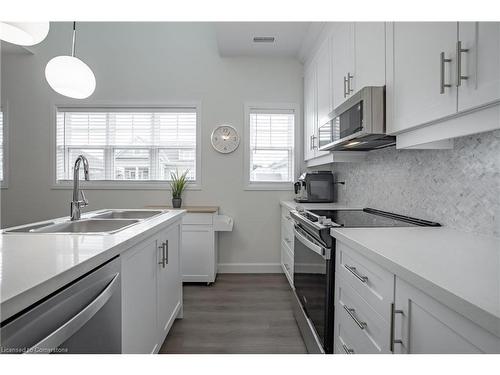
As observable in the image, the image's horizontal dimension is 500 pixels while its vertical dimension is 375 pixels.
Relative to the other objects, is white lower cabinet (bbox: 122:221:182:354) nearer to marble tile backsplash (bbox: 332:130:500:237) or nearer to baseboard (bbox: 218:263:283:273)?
baseboard (bbox: 218:263:283:273)

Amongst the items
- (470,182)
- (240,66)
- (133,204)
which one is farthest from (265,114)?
(470,182)

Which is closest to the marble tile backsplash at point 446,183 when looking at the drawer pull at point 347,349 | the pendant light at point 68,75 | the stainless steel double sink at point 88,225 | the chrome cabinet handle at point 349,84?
the chrome cabinet handle at point 349,84

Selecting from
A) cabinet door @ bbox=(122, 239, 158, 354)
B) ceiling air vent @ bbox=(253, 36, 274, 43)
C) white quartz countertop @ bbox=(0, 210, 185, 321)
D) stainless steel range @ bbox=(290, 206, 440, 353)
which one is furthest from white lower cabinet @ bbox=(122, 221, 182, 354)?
ceiling air vent @ bbox=(253, 36, 274, 43)

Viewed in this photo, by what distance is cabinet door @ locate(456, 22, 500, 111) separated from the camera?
0.79 meters

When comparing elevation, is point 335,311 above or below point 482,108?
below

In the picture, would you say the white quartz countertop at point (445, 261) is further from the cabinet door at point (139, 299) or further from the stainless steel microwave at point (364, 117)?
the cabinet door at point (139, 299)

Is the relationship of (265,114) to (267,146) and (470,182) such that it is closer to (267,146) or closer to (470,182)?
(267,146)

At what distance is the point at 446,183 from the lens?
1426mm

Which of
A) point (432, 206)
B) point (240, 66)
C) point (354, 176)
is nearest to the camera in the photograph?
point (432, 206)

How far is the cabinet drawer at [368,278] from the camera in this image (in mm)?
900

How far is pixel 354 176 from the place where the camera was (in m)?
2.66

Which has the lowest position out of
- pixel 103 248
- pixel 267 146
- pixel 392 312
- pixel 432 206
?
pixel 392 312
